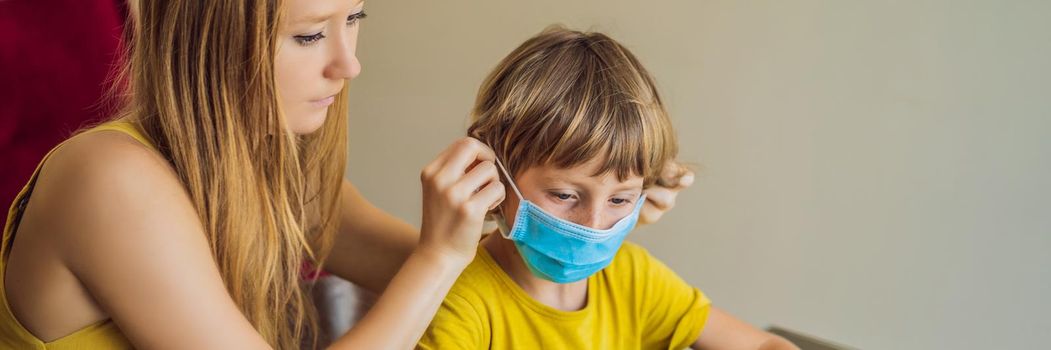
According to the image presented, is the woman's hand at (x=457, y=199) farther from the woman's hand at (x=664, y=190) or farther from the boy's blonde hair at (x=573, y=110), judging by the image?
the woman's hand at (x=664, y=190)

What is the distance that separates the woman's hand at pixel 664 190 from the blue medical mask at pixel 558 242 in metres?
0.10

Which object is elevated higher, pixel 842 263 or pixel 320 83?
pixel 320 83

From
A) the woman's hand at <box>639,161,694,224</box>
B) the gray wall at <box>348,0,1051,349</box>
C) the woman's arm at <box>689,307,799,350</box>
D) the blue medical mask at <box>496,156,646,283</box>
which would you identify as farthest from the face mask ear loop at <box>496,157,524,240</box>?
the gray wall at <box>348,0,1051,349</box>

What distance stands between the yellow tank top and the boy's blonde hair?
441mm

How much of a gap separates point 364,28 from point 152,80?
1313 millimetres

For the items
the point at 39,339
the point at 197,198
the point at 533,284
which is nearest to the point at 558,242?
the point at 533,284

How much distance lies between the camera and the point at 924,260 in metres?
2.01

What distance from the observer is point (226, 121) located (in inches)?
47.4

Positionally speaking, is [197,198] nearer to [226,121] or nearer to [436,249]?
[226,121]

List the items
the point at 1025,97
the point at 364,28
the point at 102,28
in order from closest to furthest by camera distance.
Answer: the point at 102,28 < the point at 1025,97 < the point at 364,28

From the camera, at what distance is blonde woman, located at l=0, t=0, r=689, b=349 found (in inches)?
43.8

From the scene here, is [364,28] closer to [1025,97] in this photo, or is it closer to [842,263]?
[842,263]

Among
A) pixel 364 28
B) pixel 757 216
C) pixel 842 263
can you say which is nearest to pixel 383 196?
pixel 364 28

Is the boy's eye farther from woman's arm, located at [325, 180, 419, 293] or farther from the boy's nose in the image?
woman's arm, located at [325, 180, 419, 293]
